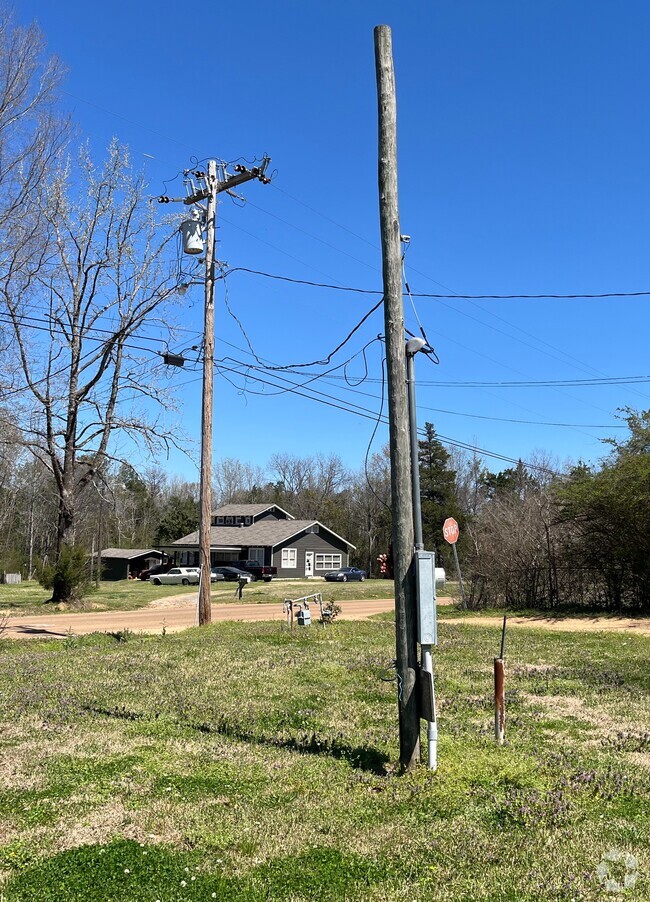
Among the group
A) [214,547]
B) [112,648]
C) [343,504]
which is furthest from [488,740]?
[343,504]

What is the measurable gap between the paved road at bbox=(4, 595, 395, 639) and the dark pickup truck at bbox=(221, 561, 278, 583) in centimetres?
2367

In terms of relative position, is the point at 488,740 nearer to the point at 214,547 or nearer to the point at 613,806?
the point at 613,806

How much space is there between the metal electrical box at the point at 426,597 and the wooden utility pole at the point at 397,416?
11 cm

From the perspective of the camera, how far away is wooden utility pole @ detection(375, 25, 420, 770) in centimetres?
627

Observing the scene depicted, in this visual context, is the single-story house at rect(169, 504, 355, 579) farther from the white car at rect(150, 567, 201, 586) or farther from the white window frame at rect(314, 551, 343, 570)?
the white car at rect(150, 567, 201, 586)

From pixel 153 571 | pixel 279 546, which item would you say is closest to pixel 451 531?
pixel 279 546

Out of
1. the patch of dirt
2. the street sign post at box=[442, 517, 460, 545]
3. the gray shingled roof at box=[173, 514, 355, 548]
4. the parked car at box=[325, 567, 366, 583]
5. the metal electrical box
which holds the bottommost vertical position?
the patch of dirt

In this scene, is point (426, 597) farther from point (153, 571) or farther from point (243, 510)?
point (243, 510)

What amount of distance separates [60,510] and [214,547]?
124ft

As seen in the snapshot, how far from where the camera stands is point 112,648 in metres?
14.9

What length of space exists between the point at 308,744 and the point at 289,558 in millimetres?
54497

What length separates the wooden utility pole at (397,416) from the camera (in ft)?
20.6

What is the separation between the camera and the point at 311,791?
18.4 feet

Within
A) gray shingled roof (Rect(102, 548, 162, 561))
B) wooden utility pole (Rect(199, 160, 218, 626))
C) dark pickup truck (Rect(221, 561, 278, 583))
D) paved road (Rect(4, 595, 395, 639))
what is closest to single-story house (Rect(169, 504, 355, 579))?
dark pickup truck (Rect(221, 561, 278, 583))
